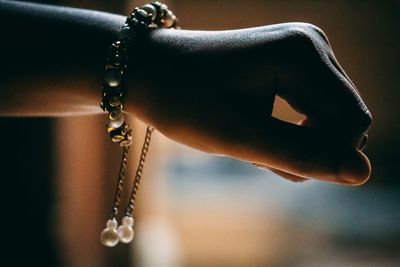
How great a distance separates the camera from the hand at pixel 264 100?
55 cm

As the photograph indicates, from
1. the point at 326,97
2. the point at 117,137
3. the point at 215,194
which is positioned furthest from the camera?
the point at 215,194

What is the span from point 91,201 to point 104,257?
27 centimetres

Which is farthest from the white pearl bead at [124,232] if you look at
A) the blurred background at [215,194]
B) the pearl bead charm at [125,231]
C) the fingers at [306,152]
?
Answer: the blurred background at [215,194]

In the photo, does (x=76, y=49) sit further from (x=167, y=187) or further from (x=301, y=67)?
(x=167, y=187)

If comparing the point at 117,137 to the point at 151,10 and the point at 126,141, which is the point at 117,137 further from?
the point at 151,10

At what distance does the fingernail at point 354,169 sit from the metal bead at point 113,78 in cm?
28

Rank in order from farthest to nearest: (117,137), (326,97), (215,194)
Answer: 1. (215,194)
2. (117,137)
3. (326,97)

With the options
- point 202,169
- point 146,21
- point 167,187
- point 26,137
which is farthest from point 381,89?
point 146,21

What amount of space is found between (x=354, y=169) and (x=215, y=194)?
3110 mm

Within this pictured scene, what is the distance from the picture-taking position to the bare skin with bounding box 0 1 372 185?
1.80 feet

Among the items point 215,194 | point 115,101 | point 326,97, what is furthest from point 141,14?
point 215,194

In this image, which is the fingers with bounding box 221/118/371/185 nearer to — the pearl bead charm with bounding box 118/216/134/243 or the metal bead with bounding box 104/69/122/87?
the metal bead with bounding box 104/69/122/87

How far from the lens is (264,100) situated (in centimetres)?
56

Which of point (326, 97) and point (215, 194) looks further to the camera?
point (215, 194)
